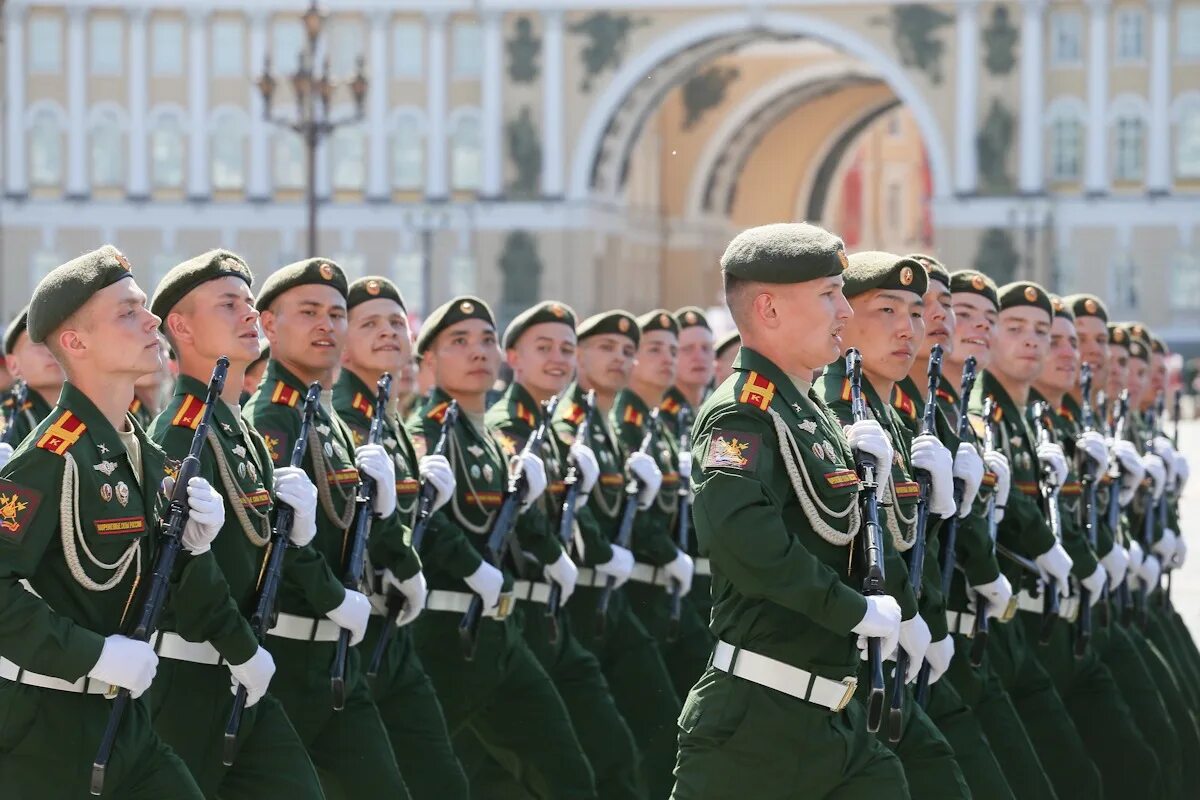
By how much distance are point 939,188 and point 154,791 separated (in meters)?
47.4

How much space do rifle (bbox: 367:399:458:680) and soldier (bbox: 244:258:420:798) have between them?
4.3 inches

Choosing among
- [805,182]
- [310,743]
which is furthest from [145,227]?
[310,743]

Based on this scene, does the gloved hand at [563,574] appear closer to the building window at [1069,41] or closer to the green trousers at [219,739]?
the green trousers at [219,739]

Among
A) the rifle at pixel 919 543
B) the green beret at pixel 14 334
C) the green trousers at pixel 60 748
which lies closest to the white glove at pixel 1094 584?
Answer: the rifle at pixel 919 543

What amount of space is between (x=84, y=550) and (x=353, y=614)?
125 cm

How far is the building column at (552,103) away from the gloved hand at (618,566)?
4479 cm

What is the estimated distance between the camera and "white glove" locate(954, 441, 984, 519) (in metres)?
6.39

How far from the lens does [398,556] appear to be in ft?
21.6

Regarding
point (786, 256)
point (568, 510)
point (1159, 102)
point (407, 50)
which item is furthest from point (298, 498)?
point (407, 50)

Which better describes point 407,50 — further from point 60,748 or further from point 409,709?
point 60,748

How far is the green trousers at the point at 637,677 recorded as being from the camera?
818cm

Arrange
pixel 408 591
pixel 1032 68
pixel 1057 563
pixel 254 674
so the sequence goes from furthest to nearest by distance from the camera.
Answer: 1. pixel 1032 68
2. pixel 1057 563
3. pixel 408 591
4. pixel 254 674

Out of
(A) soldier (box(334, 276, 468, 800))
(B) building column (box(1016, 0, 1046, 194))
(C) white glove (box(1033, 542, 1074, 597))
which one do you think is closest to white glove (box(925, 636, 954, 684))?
(C) white glove (box(1033, 542, 1074, 597))

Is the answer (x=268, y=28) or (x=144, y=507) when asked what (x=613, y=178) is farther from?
(x=144, y=507)
